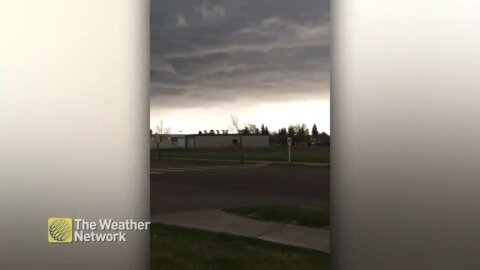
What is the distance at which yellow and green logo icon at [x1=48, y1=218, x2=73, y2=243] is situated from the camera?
288 cm

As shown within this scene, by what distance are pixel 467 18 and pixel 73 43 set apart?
237 centimetres

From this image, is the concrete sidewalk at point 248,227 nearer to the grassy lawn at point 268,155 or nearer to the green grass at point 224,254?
the green grass at point 224,254

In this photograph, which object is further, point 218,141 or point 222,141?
point 218,141

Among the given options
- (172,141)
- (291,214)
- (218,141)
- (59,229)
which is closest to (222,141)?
(218,141)

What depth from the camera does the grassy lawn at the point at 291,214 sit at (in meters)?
6.97

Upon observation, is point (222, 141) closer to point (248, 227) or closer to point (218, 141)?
point (218, 141)

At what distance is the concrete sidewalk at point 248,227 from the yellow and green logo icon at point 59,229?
3.38 metres

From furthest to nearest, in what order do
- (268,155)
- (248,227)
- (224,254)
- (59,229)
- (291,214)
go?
(268,155)
(291,214)
(248,227)
(224,254)
(59,229)

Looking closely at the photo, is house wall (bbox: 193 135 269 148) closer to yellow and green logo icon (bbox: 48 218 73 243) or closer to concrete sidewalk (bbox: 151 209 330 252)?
concrete sidewalk (bbox: 151 209 330 252)

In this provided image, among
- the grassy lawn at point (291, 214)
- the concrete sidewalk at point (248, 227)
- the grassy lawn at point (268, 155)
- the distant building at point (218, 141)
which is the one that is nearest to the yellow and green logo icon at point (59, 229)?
the concrete sidewalk at point (248, 227)

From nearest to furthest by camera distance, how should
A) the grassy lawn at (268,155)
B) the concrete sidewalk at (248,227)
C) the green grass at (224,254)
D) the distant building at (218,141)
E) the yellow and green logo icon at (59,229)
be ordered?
the yellow and green logo icon at (59,229) < the green grass at (224,254) < the concrete sidewalk at (248,227) < the grassy lawn at (268,155) < the distant building at (218,141)

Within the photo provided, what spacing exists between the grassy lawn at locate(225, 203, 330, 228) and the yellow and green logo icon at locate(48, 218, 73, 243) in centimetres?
450

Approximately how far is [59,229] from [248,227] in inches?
159

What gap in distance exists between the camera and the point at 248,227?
6652 millimetres
